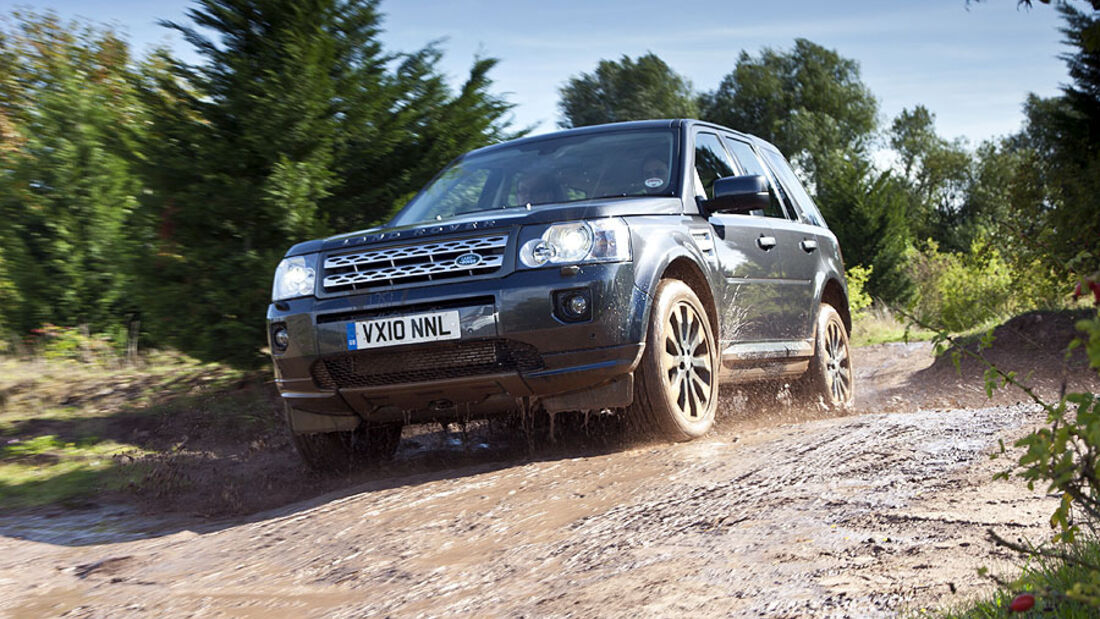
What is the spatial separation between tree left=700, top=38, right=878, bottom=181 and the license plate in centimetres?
5037

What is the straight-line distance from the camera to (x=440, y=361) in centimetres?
462

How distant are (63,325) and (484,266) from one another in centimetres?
598

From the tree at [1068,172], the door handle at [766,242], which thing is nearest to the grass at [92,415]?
the door handle at [766,242]

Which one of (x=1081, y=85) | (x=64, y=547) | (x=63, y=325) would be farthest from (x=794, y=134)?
(x=64, y=547)

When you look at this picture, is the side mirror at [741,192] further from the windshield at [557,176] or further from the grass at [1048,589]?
the grass at [1048,589]

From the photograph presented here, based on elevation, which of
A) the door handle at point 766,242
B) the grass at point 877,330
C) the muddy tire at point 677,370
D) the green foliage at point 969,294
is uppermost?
the door handle at point 766,242

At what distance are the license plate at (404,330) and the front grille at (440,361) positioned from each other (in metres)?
0.05

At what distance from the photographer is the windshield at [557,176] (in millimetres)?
5621

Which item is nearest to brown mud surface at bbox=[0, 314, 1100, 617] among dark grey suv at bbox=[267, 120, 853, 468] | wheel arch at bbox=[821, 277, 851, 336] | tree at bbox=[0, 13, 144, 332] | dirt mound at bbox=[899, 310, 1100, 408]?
dark grey suv at bbox=[267, 120, 853, 468]

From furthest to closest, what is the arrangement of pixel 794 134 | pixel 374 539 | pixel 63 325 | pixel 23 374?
pixel 794 134, pixel 63 325, pixel 23 374, pixel 374 539

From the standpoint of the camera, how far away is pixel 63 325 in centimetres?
902

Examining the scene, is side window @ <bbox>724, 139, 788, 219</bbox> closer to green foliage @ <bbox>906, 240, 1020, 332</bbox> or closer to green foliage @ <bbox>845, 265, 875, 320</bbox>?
green foliage @ <bbox>906, 240, 1020, 332</bbox>

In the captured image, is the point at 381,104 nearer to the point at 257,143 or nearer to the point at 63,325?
the point at 257,143

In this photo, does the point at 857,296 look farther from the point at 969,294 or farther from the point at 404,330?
the point at 404,330
